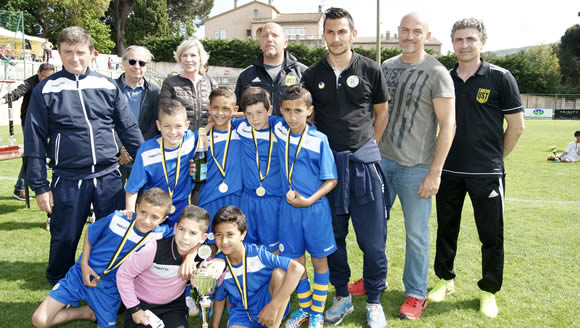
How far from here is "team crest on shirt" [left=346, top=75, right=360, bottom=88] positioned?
3.26 metres

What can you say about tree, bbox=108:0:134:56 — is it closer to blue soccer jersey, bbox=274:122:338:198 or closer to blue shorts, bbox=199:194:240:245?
blue shorts, bbox=199:194:240:245

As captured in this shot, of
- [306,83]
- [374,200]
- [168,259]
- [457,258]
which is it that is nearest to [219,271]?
[168,259]

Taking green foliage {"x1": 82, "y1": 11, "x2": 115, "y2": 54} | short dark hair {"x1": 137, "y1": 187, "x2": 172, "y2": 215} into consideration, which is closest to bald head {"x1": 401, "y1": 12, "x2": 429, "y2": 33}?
short dark hair {"x1": 137, "y1": 187, "x2": 172, "y2": 215}

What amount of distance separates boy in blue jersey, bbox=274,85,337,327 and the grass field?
21.1 inches

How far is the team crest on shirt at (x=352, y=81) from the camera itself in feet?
10.7

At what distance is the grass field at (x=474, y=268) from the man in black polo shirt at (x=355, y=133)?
60 centimetres

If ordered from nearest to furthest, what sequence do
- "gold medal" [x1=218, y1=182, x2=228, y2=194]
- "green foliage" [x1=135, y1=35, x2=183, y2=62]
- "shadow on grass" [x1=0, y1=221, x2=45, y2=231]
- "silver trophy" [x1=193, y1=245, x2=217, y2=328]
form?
"silver trophy" [x1=193, y1=245, x2=217, y2=328] → "gold medal" [x1=218, y1=182, x2=228, y2=194] → "shadow on grass" [x1=0, y1=221, x2=45, y2=231] → "green foliage" [x1=135, y1=35, x2=183, y2=62]

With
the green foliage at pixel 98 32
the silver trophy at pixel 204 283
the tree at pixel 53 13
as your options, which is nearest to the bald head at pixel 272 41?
the silver trophy at pixel 204 283

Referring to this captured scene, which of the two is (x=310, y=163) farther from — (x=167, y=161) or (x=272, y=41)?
(x=272, y=41)

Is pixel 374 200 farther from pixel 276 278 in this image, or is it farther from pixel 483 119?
pixel 483 119

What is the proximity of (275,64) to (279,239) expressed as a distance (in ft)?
6.21

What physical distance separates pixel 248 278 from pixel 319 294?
61 centimetres

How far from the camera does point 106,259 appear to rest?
326cm

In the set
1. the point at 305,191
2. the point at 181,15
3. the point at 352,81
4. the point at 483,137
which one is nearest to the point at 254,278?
the point at 305,191
